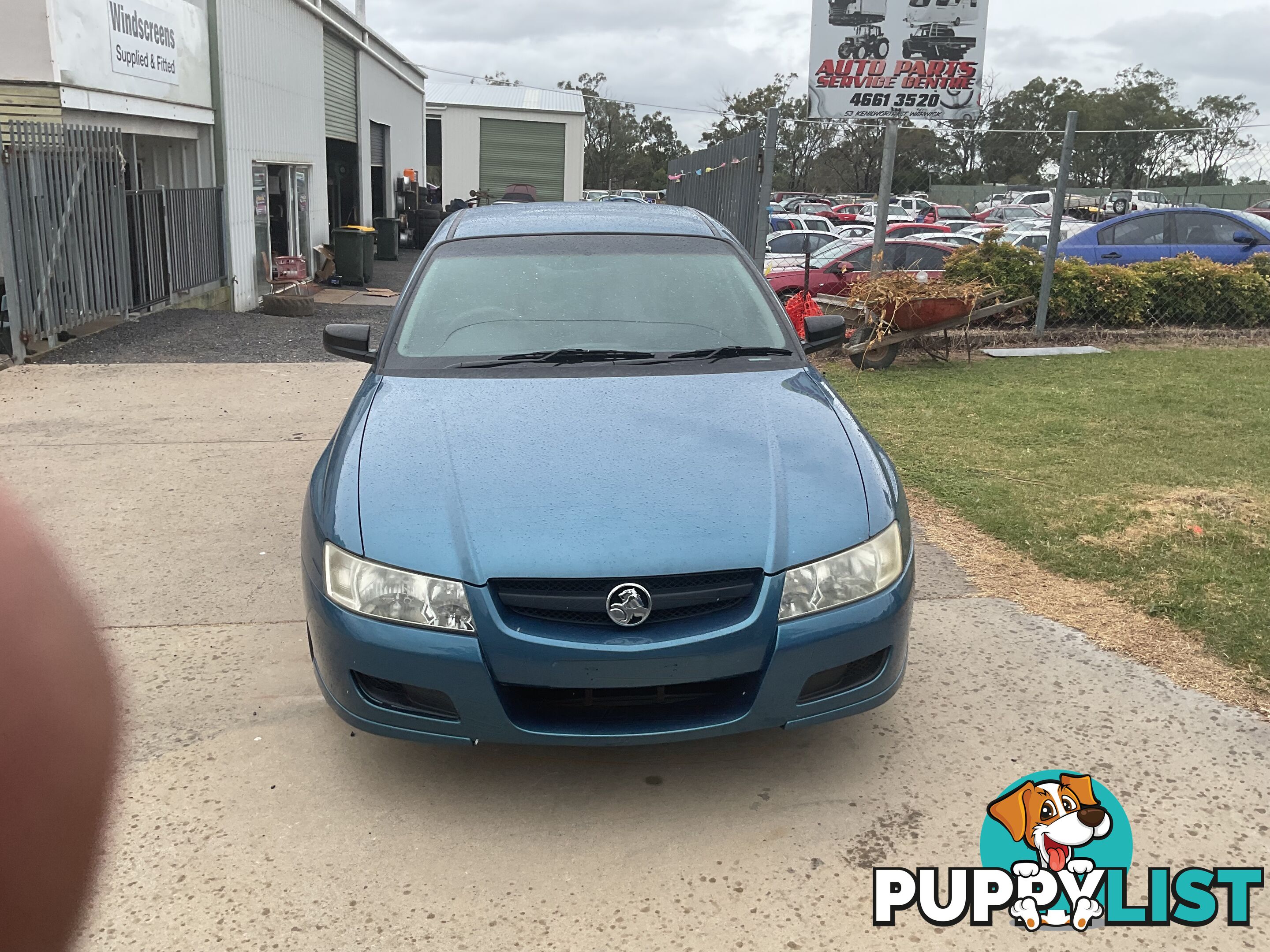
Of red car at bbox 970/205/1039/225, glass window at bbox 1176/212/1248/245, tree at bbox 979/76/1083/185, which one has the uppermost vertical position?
tree at bbox 979/76/1083/185

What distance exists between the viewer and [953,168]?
73.1 m

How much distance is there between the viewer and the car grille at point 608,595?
9.34 ft

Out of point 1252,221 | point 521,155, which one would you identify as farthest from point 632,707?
point 521,155

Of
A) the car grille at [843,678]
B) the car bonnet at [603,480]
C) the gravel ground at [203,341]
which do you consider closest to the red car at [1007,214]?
the gravel ground at [203,341]

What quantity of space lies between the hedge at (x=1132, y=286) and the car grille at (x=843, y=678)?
9741 mm

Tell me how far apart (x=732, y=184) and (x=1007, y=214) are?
2438 centimetres

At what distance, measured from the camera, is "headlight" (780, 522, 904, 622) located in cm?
295

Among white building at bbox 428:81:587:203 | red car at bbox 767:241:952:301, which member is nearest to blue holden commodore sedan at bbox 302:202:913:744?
red car at bbox 767:241:952:301

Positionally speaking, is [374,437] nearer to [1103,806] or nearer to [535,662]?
[535,662]

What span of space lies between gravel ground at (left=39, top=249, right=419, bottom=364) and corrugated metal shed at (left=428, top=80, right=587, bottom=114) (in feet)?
89.4

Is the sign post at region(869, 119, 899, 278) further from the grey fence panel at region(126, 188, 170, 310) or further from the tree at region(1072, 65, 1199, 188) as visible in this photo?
the tree at region(1072, 65, 1199, 188)

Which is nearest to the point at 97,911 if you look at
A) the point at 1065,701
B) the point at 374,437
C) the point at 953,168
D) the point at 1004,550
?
the point at 374,437

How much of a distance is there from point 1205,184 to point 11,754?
186 feet

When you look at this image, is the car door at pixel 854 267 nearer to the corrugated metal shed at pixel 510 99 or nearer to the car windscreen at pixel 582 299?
the car windscreen at pixel 582 299
